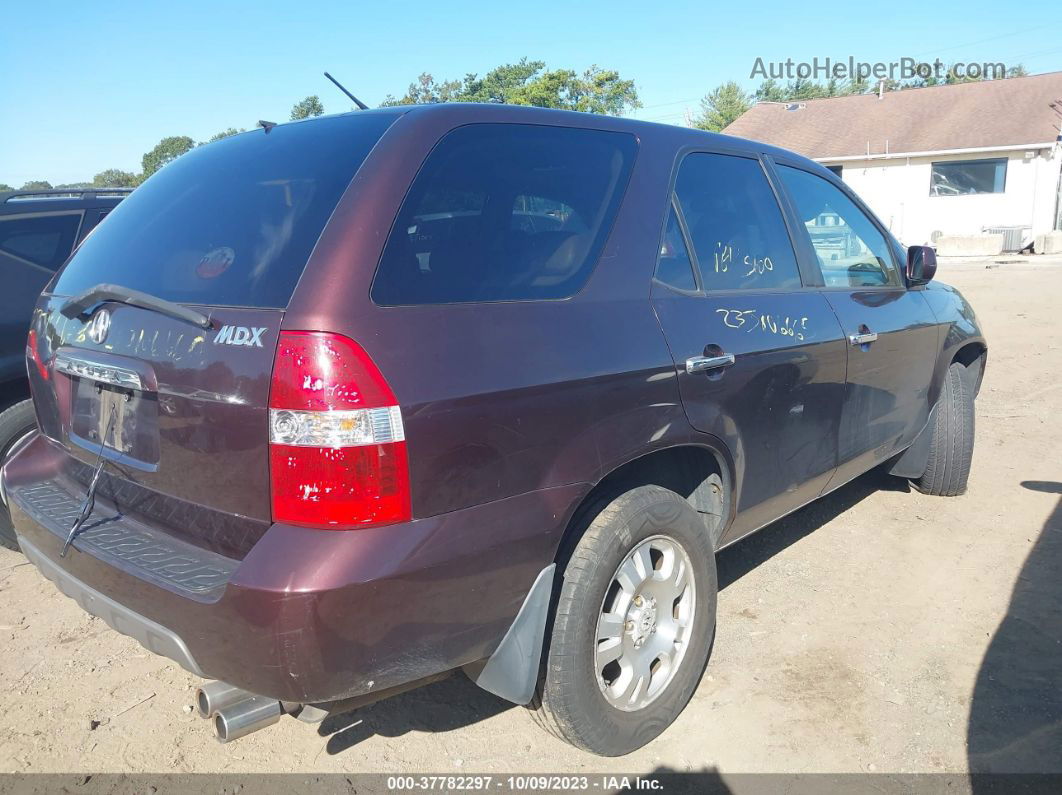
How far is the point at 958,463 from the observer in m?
4.65

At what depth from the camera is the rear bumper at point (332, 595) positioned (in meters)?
1.80

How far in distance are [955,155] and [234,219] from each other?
28886mm

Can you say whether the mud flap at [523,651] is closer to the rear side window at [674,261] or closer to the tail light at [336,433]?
the tail light at [336,433]

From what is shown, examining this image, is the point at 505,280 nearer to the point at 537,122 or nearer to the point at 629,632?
the point at 537,122

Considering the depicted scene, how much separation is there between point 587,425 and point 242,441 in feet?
2.94

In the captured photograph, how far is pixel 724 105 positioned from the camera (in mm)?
61406

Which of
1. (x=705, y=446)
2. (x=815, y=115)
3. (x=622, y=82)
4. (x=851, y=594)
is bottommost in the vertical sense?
(x=851, y=594)

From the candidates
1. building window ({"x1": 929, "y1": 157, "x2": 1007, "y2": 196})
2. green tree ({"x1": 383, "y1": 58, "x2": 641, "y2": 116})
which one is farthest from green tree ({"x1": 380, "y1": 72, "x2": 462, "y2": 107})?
building window ({"x1": 929, "y1": 157, "x2": 1007, "y2": 196})

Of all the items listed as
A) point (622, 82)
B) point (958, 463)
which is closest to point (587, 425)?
point (958, 463)

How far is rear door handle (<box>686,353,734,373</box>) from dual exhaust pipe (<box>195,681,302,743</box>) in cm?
150

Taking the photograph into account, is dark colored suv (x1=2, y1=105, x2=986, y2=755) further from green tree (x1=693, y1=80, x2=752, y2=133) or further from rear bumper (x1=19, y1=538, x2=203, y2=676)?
green tree (x1=693, y1=80, x2=752, y2=133)

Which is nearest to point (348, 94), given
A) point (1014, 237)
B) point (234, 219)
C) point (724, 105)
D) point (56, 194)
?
point (234, 219)

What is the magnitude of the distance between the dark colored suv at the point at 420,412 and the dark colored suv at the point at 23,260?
4.34ft

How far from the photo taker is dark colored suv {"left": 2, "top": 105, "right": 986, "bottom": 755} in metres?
1.85
